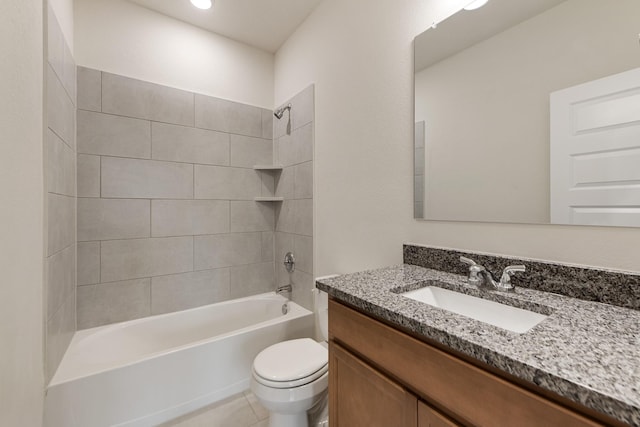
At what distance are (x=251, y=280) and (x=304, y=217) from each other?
85cm

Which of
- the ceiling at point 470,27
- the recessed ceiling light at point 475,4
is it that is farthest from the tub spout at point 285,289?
the recessed ceiling light at point 475,4

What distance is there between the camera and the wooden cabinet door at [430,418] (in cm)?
62

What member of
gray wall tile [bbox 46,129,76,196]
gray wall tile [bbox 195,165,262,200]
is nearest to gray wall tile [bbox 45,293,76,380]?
gray wall tile [bbox 46,129,76,196]

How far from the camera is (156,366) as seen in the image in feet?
5.16

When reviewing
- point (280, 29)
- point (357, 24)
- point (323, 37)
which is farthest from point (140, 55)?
point (357, 24)

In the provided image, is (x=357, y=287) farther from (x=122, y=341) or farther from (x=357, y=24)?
(x=122, y=341)

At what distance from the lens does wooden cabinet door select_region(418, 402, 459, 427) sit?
620 millimetres

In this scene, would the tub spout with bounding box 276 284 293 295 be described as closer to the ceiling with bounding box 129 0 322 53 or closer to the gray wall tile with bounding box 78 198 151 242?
the gray wall tile with bounding box 78 198 151 242

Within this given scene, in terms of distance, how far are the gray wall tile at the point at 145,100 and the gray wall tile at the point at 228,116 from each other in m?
0.09

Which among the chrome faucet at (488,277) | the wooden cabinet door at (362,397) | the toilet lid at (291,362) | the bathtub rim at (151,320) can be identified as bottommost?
the bathtub rim at (151,320)

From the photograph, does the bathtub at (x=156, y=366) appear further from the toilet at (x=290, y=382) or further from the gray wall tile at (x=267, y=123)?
the gray wall tile at (x=267, y=123)

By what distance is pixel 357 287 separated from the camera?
946mm

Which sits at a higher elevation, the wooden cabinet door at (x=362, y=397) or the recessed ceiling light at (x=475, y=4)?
the recessed ceiling light at (x=475, y=4)

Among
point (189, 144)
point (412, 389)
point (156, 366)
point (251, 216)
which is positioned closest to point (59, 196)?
point (189, 144)
